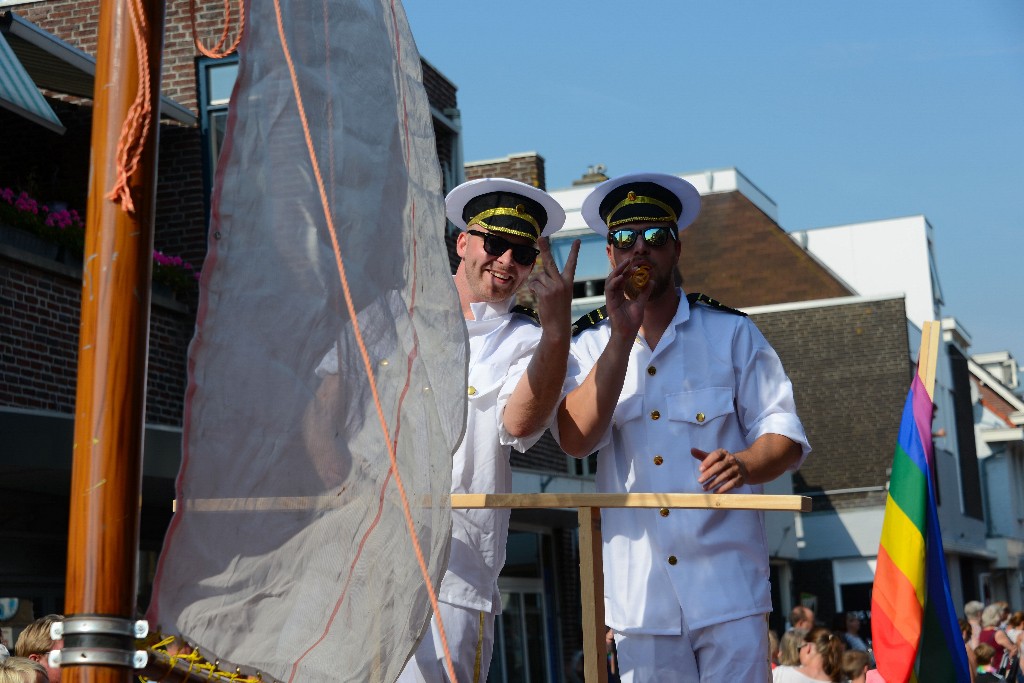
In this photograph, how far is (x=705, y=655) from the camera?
3.81 meters

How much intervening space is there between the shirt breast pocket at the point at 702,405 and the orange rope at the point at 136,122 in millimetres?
2084

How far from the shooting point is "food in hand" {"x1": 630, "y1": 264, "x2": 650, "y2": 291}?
3.89 m

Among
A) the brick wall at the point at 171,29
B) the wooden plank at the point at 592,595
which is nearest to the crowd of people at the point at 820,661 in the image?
the wooden plank at the point at 592,595

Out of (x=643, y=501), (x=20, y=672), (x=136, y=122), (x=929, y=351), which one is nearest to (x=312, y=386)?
(x=136, y=122)

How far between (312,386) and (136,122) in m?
0.59

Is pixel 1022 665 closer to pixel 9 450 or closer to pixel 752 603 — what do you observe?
pixel 9 450

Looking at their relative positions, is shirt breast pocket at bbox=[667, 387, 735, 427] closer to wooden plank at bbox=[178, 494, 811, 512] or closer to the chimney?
wooden plank at bbox=[178, 494, 811, 512]

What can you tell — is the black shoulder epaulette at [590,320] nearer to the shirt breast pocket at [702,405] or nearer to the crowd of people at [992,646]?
the shirt breast pocket at [702,405]

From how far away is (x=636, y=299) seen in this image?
12.3ft

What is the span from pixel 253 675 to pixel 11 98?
27.3 ft

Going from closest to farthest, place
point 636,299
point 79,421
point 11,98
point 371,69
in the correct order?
point 79,421 → point 371,69 → point 636,299 → point 11,98

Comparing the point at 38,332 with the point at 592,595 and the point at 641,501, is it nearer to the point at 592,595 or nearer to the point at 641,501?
the point at 592,595

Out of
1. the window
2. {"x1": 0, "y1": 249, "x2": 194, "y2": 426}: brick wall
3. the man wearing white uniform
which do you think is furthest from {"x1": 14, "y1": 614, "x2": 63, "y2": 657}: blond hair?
the window

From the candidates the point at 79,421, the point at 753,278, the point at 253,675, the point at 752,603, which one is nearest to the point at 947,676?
the point at 752,603
